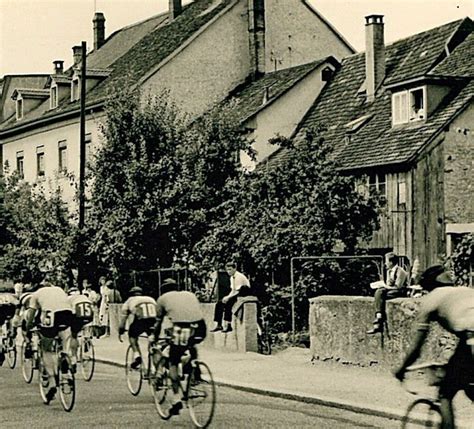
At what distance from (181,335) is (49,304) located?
304cm

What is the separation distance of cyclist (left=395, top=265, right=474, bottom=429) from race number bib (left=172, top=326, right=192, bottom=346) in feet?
14.8

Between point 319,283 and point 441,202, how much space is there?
1020cm

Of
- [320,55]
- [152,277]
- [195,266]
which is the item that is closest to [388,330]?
[195,266]

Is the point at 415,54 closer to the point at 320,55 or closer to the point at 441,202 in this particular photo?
the point at 441,202

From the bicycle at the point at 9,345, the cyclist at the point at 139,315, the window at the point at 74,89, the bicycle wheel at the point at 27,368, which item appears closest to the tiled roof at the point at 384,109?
the bicycle at the point at 9,345

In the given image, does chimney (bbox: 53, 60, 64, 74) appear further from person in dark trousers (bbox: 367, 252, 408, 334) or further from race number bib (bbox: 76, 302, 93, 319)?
race number bib (bbox: 76, 302, 93, 319)

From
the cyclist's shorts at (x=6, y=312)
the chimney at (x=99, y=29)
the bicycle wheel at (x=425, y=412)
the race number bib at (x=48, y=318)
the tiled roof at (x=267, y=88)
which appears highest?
the chimney at (x=99, y=29)

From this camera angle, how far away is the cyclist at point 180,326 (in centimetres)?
1353

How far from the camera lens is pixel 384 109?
38.8 m

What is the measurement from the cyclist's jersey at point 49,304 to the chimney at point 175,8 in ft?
132

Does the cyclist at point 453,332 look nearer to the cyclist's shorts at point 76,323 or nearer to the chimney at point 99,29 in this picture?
the cyclist's shorts at point 76,323

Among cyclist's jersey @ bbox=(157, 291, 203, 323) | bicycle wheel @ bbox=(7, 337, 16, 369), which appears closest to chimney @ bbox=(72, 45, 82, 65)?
bicycle wheel @ bbox=(7, 337, 16, 369)

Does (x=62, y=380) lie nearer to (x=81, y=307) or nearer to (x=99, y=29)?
(x=81, y=307)

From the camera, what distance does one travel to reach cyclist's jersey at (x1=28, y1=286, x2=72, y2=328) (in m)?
15.9
